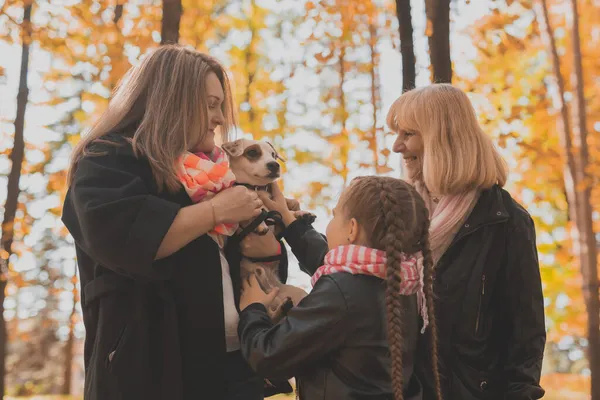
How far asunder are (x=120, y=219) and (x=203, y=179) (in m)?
0.40

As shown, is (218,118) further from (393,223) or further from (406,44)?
(406,44)

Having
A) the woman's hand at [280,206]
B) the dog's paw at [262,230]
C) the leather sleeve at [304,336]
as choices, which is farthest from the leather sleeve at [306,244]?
the leather sleeve at [304,336]

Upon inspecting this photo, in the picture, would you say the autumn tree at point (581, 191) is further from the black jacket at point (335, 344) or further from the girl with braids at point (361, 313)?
the black jacket at point (335, 344)

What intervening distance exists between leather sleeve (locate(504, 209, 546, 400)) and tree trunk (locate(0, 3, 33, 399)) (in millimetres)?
6386

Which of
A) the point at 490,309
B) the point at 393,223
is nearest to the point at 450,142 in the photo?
the point at 490,309

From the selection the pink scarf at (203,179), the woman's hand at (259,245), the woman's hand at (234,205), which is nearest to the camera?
the woman's hand at (234,205)

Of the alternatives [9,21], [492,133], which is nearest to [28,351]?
[9,21]

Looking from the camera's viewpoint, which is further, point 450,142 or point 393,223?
point 450,142

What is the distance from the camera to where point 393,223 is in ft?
7.70

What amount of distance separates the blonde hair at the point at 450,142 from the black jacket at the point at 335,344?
2.76ft

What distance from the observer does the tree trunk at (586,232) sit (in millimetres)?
8141

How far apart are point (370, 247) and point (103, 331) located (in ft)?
3.38

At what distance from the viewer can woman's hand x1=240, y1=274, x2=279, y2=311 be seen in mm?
2611

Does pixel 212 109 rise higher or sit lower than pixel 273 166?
higher
